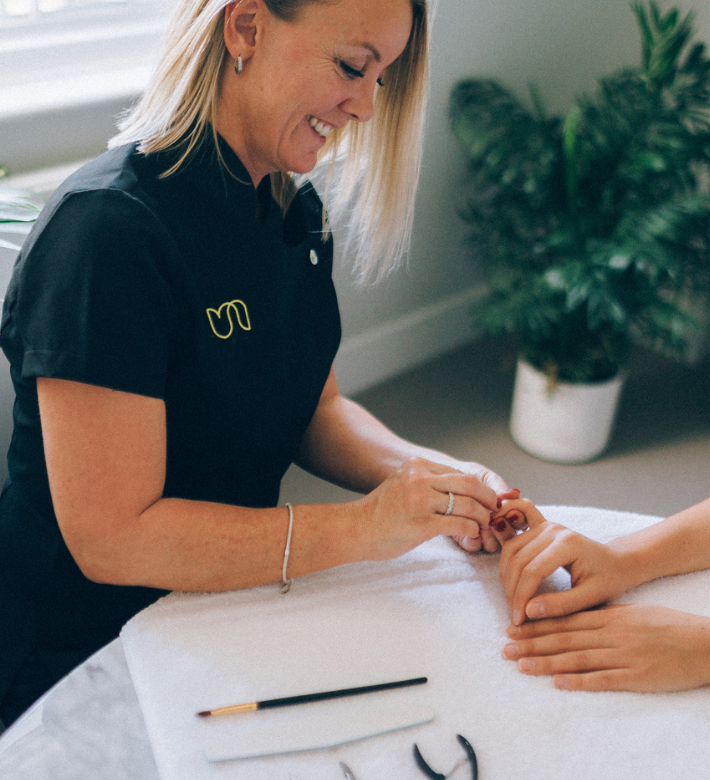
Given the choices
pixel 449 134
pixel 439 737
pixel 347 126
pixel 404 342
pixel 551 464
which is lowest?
pixel 551 464

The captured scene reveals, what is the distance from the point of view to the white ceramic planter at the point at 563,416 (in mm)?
2252

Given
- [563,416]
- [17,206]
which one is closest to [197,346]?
[17,206]

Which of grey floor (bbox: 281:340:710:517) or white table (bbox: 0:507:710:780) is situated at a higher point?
white table (bbox: 0:507:710:780)

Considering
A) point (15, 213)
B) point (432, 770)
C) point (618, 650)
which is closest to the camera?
point (432, 770)

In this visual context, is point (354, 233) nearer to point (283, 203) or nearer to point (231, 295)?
point (283, 203)

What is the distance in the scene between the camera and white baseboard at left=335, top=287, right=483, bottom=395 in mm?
2580

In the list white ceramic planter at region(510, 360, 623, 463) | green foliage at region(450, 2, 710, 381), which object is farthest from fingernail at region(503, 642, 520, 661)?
white ceramic planter at region(510, 360, 623, 463)

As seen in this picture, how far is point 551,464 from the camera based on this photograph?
237 centimetres

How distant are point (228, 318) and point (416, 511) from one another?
0.31 m

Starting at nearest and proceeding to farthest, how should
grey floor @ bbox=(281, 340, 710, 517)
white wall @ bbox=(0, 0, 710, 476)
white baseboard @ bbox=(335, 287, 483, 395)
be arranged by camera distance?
grey floor @ bbox=(281, 340, 710, 517), white wall @ bbox=(0, 0, 710, 476), white baseboard @ bbox=(335, 287, 483, 395)

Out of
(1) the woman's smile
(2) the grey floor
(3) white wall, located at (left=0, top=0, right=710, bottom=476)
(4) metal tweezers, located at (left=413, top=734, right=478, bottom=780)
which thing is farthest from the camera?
(3) white wall, located at (left=0, top=0, right=710, bottom=476)

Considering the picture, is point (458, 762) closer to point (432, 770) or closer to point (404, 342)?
point (432, 770)

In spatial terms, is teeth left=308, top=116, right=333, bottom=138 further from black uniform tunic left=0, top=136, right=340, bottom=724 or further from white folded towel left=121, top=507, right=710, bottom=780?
white folded towel left=121, top=507, right=710, bottom=780

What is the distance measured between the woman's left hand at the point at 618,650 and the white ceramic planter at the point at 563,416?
1517 mm
